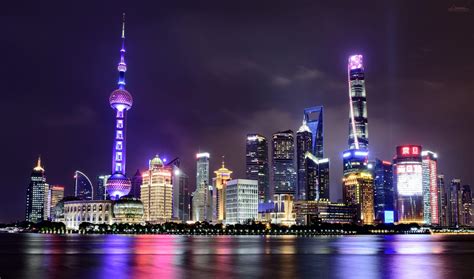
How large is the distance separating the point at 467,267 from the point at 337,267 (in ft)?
45.7

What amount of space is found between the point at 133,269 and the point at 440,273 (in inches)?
1173

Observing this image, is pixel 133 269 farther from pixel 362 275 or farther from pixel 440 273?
pixel 440 273

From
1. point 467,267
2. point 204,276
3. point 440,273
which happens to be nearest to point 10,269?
point 204,276

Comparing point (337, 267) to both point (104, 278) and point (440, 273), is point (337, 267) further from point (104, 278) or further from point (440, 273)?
point (104, 278)

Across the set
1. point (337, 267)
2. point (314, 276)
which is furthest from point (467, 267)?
point (314, 276)

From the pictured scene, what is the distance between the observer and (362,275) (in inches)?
2078

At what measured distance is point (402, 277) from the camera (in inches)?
2018

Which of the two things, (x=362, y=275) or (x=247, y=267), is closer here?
(x=362, y=275)

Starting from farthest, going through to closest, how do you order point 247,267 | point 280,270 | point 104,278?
point 247,267, point 280,270, point 104,278

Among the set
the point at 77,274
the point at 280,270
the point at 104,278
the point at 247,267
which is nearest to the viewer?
the point at 104,278

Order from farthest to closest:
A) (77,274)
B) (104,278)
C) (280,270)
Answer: (280,270) < (77,274) < (104,278)

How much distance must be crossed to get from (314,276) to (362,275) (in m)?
4.52

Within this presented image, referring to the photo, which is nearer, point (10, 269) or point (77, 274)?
point (77, 274)

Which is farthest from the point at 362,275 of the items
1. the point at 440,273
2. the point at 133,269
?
the point at 133,269
